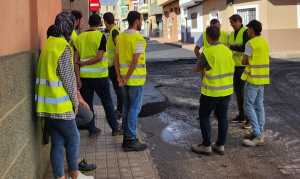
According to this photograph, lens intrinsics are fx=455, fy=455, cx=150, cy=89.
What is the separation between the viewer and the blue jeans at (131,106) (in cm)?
612

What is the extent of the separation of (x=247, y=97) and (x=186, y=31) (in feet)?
115

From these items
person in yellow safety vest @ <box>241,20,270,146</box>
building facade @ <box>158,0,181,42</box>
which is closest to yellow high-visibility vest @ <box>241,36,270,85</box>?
person in yellow safety vest @ <box>241,20,270,146</box>

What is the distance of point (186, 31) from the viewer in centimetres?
4128

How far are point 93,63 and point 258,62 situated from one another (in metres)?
2.36

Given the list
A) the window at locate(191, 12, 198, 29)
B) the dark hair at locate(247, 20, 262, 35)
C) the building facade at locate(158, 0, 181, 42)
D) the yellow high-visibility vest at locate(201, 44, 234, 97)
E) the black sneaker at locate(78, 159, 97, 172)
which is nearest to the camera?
the black sneaker at locate(78, 159, 97, 172)

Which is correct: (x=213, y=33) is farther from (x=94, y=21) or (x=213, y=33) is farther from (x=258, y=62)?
(x=94, y=21)

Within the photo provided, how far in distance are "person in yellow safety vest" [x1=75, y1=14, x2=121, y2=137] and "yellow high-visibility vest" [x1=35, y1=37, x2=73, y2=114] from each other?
2217mm

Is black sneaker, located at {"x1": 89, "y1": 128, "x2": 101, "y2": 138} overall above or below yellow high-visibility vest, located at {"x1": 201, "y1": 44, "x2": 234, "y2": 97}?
below

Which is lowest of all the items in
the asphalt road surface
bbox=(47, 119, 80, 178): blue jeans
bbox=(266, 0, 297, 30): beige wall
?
the asphalt road surface

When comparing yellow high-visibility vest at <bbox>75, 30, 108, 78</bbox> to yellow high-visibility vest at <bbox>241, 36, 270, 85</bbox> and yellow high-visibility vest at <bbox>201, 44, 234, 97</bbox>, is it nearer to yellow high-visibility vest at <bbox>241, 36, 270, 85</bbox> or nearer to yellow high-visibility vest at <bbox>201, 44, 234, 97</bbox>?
yellow high-visibility vest at <bbox>201, 44, 234, 97</bbox>

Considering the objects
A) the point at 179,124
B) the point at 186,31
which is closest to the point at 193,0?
the point at 186,31

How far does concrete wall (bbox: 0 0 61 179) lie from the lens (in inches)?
126

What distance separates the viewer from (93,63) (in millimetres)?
6438

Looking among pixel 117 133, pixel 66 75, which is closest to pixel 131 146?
pixel 117 133
